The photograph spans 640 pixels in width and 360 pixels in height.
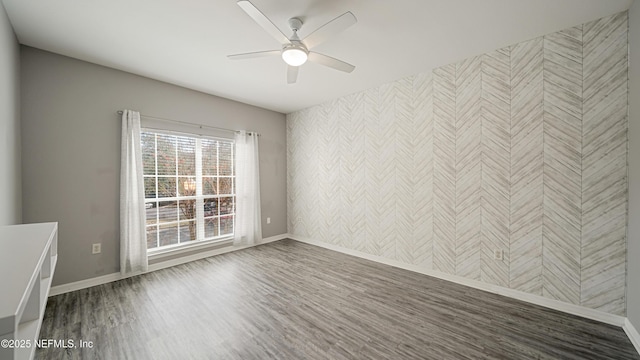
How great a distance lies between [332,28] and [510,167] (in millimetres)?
2338

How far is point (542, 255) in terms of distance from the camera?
95.0 inches

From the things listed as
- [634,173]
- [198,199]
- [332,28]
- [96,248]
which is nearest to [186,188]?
[198,199]

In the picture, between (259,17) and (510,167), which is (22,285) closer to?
(259,17)

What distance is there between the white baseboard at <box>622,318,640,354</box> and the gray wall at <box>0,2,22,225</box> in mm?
4970

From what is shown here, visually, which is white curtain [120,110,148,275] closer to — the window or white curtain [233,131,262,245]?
the window

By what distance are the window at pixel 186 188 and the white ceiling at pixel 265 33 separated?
1.07 metres

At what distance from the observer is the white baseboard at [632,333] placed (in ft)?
5.93

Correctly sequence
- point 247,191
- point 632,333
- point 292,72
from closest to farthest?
point 632,333 < point 292,72 < point 247,191

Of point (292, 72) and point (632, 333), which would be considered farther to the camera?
point (292, 72)

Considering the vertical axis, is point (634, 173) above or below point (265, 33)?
below

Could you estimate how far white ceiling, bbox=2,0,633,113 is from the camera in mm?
1971

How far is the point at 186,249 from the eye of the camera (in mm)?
3715

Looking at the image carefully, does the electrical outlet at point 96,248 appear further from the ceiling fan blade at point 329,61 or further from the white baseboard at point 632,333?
the white baseboard at point 632,333

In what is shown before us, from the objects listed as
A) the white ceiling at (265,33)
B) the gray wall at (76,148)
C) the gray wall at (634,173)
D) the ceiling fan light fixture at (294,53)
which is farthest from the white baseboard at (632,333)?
the gray wall at (76,148)
